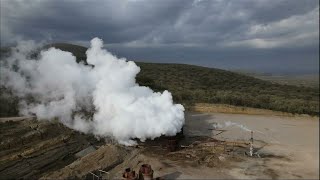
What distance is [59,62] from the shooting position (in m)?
33.3

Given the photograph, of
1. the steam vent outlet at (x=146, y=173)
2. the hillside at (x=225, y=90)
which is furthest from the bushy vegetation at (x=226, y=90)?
the steam vent outlet at (x=146, y=173)

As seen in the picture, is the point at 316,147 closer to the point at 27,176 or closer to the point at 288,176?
the point at 288,176

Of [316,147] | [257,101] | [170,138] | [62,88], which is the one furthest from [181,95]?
[316,147]

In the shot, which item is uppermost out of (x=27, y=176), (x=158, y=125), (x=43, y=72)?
(x=43, y=72)

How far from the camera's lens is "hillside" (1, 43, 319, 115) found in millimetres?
43781

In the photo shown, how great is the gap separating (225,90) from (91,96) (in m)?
33.0

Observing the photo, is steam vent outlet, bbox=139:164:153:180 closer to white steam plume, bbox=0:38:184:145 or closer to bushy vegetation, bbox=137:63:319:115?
white steam plume, bbox=0:38:184:145

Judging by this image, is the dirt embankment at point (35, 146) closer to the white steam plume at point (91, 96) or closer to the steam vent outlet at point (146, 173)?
the white steam plume at point (91, 96)

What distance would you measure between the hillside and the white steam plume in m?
15.7

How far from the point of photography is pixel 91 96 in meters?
32.8

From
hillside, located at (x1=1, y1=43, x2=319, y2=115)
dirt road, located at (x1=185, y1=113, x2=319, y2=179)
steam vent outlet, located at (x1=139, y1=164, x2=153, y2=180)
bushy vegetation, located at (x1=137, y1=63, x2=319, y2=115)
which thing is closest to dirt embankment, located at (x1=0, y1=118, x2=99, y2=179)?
steam vent outlet, located at (x1=139, y1=164, x2=153, y2=180)

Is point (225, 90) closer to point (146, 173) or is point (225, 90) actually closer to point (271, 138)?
point (271, 138)

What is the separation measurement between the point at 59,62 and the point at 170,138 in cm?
1219

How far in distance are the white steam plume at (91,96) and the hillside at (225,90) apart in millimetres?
15745
